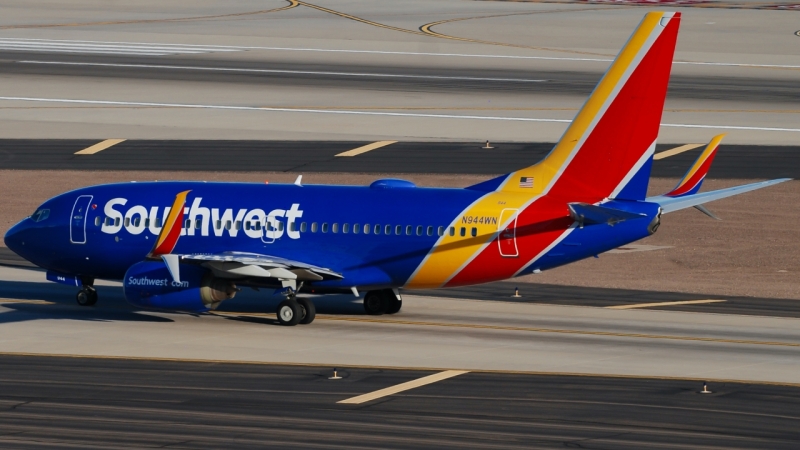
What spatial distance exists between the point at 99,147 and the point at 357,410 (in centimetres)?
4397

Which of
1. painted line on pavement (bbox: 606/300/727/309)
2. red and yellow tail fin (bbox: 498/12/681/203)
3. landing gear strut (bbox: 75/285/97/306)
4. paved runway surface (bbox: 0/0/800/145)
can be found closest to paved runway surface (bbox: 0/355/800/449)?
red and yellow tail fin (bbox: 498/12/681/203)

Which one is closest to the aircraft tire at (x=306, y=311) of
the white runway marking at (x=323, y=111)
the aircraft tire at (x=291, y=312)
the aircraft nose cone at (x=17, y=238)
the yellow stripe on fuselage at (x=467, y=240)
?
the aircraft tire at (x=291, y=312)

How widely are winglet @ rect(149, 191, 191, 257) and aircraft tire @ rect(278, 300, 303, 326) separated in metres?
3.75

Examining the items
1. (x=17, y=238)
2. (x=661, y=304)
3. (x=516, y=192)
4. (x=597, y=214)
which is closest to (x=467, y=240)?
(x=516, y=192)

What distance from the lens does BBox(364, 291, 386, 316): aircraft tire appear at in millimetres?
43812

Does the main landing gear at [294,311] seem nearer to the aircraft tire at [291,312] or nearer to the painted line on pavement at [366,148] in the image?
the aircraft tire at [291,312]

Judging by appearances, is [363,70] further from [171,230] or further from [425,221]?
[171,230]

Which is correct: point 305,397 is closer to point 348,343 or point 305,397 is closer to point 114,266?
point 348,343

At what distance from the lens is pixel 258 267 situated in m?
40.1

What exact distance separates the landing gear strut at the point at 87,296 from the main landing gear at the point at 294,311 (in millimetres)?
7181

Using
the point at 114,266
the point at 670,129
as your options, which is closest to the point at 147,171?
the point at 114,266

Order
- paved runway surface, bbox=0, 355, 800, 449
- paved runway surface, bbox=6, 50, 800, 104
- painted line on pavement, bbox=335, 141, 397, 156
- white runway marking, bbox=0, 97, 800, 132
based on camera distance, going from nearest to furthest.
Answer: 1. paved runway surface, bbox=0, 355, 800, 449
2. painted line on pavement, bbox=335, 141, 397, 156
3. white runway marking, bbox=0, 97, 800, 132
4. paved runway surface, bbox=6, 50, 800, 104

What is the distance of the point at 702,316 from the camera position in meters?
43.5

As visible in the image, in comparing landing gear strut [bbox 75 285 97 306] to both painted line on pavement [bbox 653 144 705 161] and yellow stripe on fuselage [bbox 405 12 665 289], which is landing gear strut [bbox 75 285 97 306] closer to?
yellow stripe on fuselage [bbox 405 12 665 289]
